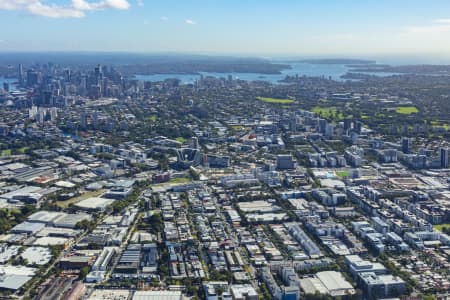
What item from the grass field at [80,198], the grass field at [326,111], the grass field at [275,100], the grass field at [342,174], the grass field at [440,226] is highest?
the grass field at [275,100]

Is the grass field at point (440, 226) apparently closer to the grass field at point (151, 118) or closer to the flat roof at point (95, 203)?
the flat roof at point (95, 203)

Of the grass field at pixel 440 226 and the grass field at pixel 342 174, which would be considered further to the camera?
the grass field at pixel 342 174

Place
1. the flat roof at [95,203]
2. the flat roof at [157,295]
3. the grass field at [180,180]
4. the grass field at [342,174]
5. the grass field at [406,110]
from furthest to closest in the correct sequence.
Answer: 1. the grass field at [406,110]
2. the grass field at [342,174]
3. the grass field at [180,180]
4. the flat roof at [95,203]
5. the flat roof at [157,295]

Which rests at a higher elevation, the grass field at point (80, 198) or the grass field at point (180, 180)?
the grass field at point (180, 180)

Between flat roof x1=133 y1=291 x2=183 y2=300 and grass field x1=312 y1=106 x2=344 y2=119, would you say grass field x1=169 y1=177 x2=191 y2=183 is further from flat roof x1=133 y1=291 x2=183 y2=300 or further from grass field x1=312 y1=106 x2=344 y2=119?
grass field x1=312 y1=106 x2=344 y2=119

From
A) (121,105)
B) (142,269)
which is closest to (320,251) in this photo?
A: (142,269)

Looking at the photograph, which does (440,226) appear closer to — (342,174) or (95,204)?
(342,174)

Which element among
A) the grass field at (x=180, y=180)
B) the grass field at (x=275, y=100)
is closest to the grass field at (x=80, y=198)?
the grass field at (x=180, y=180)
